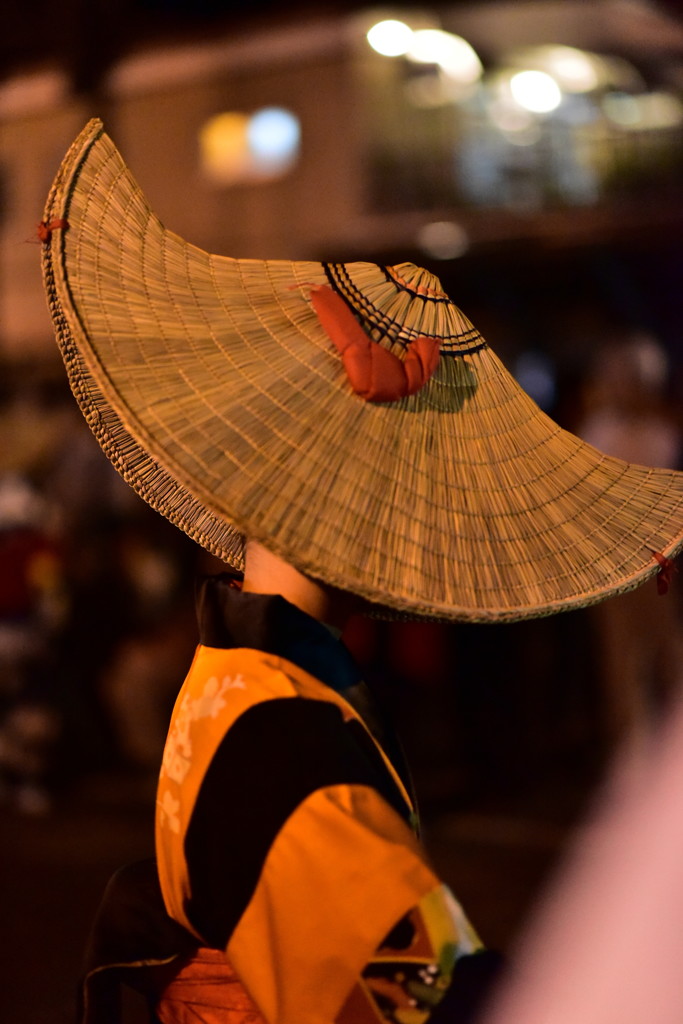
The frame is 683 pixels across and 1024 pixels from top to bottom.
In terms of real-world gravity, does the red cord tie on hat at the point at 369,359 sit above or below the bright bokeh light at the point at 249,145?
below

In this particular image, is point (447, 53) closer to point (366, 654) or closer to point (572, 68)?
point (572, 68)

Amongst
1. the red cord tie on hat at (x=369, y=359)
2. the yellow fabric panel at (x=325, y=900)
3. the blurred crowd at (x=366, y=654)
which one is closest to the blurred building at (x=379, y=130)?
the blurred crowd at (x=366, y=654)

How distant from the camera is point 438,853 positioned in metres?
4.51

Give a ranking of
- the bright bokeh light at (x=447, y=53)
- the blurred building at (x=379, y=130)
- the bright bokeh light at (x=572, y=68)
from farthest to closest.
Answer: the bright bokeh light at (x=572, y=68)
the bright bokeh light at (x=447, y=53)
the blurred building at (x=379, y=130)

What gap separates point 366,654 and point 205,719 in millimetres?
4569

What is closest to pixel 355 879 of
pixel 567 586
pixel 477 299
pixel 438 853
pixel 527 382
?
pixel 567 586

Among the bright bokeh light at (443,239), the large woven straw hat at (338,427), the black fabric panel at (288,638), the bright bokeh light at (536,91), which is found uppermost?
the bright bokeh light at (536,91)

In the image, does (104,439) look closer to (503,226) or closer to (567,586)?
(567,586)

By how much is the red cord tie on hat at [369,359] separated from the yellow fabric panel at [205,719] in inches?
11.6

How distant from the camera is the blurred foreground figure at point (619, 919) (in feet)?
3.14

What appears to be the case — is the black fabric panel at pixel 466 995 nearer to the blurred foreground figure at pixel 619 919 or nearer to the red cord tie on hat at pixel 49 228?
the blurred foreground figure at pixel 619 919

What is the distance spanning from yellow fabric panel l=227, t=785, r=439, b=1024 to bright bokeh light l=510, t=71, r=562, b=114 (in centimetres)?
1027

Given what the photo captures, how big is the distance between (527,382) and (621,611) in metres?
3.62

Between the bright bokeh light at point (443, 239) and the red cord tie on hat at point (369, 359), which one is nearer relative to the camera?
the red cord tie on hat at point (369, 359)
